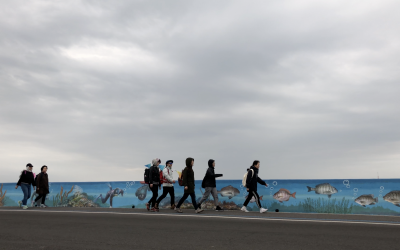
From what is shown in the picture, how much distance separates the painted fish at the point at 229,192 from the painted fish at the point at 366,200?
4649 mm

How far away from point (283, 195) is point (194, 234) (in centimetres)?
749

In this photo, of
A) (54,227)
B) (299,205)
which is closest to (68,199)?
(54,227)

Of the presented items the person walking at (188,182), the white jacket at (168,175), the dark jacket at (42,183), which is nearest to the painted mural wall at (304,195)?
the white jacket at (168,175)

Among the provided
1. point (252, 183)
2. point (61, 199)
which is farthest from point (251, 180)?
point (61, 199)

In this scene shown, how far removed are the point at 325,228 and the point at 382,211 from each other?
5623 mm

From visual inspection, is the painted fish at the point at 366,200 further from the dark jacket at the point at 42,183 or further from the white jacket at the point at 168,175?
the dark jacket at the point at 42,183

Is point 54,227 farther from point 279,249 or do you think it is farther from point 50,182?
point 50,182

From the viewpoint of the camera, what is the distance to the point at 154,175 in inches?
594

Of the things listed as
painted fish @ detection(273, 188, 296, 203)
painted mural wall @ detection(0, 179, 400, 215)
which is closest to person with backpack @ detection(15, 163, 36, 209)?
painted mural wall @ detection(0, 179, 400, 215)

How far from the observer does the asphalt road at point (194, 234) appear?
7.17 m

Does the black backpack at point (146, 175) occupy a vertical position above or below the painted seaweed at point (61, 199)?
above

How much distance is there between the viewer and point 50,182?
19750 mm

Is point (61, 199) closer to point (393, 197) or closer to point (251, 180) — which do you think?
point (251, 180)

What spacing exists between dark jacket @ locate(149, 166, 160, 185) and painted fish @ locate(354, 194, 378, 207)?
24.8 feet
